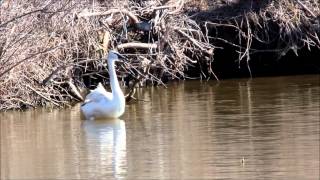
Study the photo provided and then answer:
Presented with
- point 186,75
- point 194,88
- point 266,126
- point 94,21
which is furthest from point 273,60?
point 266,126

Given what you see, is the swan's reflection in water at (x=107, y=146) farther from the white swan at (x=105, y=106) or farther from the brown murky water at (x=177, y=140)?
the white swan at (x=105, y=106)

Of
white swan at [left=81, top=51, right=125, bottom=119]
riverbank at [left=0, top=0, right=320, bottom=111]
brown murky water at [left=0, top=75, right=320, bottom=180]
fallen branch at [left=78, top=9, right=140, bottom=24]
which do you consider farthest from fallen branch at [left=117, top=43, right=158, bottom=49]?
white swan at [left=81, top=51, right=125, bottom=119]

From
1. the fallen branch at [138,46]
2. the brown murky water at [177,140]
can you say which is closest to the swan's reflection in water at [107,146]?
the brown murky water at [177,140]

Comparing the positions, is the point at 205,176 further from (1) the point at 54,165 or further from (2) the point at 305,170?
(1) the point at 54,165

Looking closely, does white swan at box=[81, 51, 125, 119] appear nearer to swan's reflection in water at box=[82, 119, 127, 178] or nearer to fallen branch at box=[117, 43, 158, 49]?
swan's reflection in water at box=[82, 119, 127, 178]

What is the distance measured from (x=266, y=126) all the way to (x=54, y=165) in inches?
165

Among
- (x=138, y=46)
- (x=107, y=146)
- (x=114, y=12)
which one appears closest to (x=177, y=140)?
(x=107, y=146)

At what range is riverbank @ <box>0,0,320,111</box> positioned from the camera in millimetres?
17875

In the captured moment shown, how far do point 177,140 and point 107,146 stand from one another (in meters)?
1.00

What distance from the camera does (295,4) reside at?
A: 75.6ft

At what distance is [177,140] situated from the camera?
498 inches

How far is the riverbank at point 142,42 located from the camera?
17.9m

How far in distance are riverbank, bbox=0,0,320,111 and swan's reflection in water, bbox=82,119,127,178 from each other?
2.38 meters

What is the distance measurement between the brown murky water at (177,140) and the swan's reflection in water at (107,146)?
1cm
